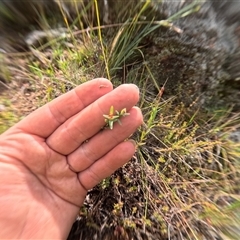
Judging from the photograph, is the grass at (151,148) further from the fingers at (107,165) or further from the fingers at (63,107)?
the fingers at (63,107)

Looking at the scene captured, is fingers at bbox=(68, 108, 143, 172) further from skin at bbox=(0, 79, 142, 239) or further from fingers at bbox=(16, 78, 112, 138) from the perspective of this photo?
fingers at bbox=(16, 78, 112, 138)

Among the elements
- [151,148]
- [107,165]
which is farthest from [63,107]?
[151,148]

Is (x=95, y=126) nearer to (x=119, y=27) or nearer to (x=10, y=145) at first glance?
(x=10, y=145)

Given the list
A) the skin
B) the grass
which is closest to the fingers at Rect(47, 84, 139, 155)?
the skin

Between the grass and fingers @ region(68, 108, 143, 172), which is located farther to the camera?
the grass

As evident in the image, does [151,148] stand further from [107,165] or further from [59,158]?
[59,158]

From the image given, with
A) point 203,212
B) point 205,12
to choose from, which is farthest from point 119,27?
point 203,212
